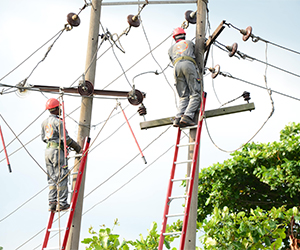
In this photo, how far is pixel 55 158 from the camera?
821 centimetres

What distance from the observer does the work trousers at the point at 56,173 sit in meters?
8.10

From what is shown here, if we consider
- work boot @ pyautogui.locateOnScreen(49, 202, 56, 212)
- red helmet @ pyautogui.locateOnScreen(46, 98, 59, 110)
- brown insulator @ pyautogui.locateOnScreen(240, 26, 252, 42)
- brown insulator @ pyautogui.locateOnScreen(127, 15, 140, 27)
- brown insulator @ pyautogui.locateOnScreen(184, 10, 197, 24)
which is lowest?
work boot @ pyautogui.locateOnScreen(49, 202, 56, 212)

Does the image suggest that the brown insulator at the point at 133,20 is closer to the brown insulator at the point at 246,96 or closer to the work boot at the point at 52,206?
the brown insulator at the point at 246,96

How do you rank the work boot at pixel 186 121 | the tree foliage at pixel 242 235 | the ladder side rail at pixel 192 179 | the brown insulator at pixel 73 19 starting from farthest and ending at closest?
the brown insulator at pixel 73 19 < the tree foliage at pixel 242 235 < the work boot at pixel 186 121 < the ladder side rail at pixel 192 179

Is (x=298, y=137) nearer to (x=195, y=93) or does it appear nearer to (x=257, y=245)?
(x=257, y=245)

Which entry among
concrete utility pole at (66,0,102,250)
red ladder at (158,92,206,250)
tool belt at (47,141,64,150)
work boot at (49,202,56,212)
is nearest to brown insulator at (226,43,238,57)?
red ladder at (158,92,206,250)

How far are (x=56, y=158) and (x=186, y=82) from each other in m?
2.82

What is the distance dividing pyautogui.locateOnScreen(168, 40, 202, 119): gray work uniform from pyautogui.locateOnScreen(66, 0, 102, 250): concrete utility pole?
1930 mm

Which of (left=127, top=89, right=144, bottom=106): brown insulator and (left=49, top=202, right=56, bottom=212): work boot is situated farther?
(left=127, top=89, right=144, bottom=106): brown insulator

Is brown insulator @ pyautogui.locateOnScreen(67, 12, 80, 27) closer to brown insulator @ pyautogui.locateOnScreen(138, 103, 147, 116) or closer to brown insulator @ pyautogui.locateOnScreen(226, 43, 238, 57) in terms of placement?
brown insulator @ pyautogui.locateOnScreen(138, 103, 147, 116)

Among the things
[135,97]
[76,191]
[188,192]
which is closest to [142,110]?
A: [135,97]

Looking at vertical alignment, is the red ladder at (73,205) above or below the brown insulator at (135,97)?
below

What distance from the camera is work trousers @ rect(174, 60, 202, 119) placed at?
24.9ft

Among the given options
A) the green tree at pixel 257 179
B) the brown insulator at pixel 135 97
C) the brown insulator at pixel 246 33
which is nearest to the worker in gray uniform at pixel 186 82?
the brown insulator at pixel 135 97
